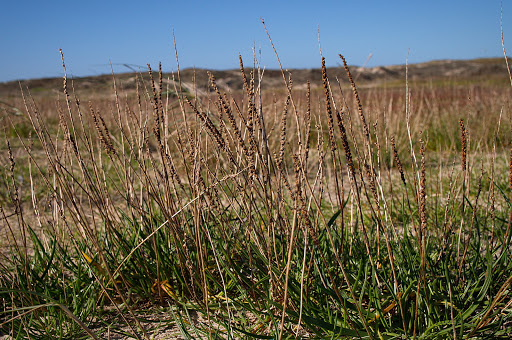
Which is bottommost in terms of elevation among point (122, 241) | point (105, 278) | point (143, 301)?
point (143, 301)

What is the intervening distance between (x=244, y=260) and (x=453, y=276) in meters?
0.65

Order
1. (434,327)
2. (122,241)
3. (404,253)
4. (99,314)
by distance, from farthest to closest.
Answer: (122,241) < (99,314) < (404,253) < (434,327)

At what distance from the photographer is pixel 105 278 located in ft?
4.83

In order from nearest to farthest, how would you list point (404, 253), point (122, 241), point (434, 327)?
point (434, 327), point (404, 253), point (122, 241)

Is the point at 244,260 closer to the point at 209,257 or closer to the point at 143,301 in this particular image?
the point at 209,257

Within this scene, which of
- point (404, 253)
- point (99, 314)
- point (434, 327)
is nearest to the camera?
point (434, 327)

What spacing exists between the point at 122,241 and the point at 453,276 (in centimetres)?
110

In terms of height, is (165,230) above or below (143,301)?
above

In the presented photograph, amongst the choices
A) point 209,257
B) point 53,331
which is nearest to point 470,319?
point 209,257

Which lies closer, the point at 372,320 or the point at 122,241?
the point at 372,320

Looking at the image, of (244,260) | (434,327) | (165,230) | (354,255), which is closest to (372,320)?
(434,327)

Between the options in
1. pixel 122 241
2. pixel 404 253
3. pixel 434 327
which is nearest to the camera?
pixel 434 327

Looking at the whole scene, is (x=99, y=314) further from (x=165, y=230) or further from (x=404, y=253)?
(x=404, y=253)

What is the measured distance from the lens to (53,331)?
1319 millimetres
